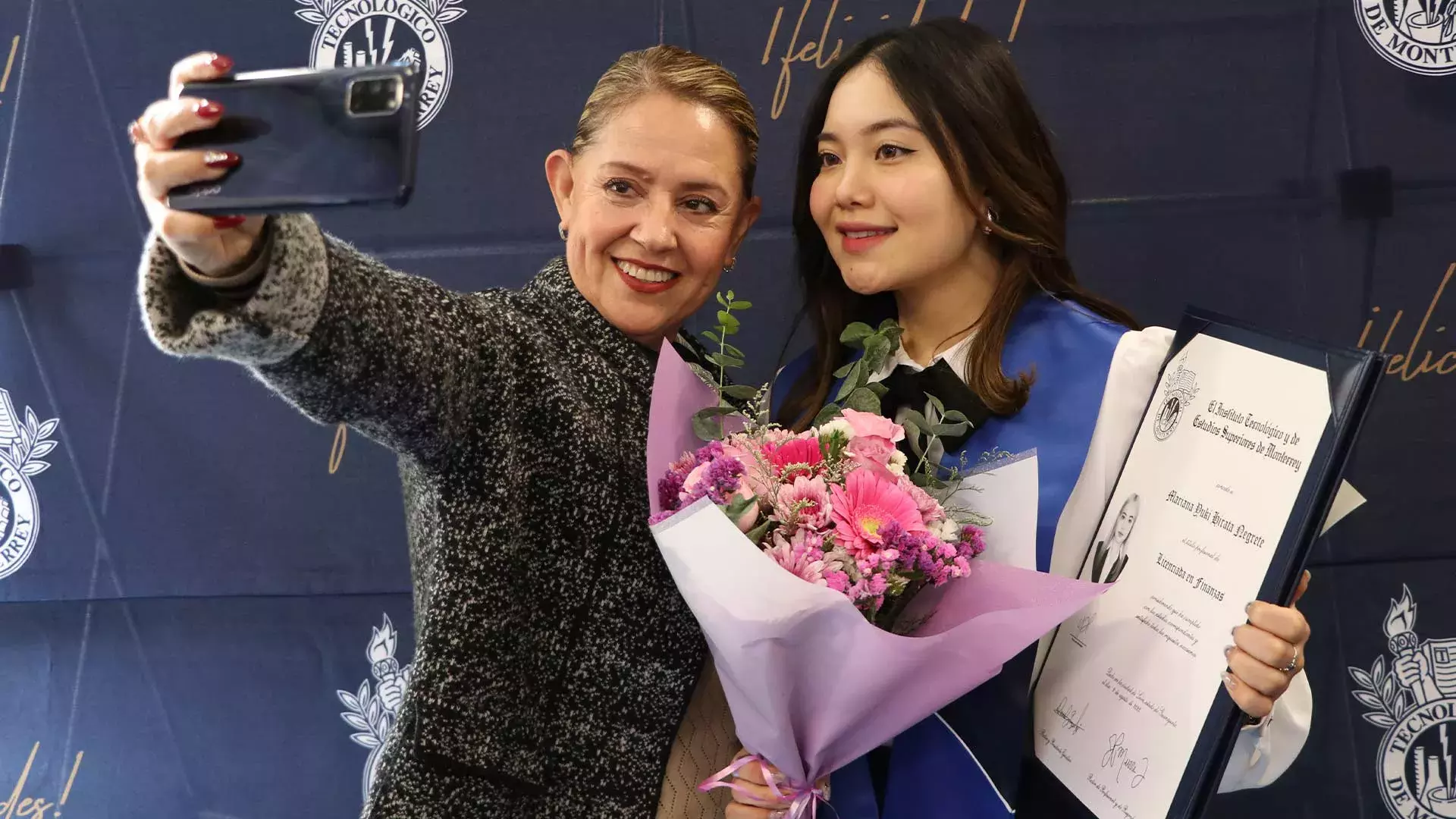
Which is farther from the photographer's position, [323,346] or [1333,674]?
[1333,674]

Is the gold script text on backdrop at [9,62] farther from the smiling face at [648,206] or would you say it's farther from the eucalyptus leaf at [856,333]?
the eucalyptus leaf at [856,333]

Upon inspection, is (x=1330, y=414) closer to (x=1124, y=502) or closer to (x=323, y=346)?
(x=1124, y=502)

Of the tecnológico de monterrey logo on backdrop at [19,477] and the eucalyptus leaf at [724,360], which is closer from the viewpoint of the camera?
the eucalyptus leaf at [724,360]

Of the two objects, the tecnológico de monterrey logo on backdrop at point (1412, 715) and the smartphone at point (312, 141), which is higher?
the smartphone at point (312, 141)

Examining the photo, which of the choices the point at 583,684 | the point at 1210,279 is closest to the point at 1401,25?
the point at 1210,279

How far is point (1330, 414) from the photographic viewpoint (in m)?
1.00

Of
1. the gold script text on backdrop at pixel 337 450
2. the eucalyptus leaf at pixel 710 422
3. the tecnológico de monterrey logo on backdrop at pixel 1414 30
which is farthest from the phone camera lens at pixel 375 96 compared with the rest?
the tecnológico de monterrey logo on backdrop at pixel 1414 30

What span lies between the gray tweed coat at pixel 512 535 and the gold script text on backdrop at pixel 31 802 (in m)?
1.33

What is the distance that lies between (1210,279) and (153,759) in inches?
93.5

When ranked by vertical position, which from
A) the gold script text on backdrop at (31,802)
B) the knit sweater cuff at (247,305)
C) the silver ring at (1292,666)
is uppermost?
the knit sweater cuff at (247,305)

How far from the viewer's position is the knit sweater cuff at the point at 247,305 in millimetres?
875
